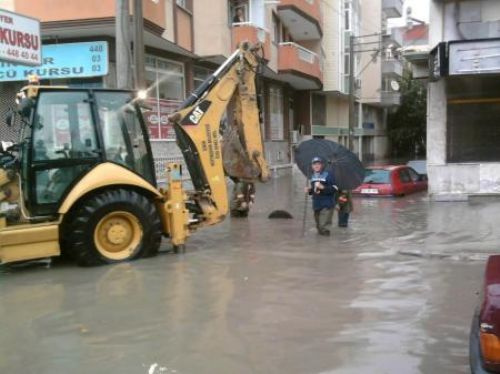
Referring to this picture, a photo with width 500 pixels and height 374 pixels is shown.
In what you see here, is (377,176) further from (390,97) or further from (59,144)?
(390,97)

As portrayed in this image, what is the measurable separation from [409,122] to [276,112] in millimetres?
28635

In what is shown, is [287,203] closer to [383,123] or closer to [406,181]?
[406,181]

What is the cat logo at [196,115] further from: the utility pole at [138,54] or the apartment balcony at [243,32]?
the apartment balcony at [243,32]

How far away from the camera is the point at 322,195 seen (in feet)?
38.9

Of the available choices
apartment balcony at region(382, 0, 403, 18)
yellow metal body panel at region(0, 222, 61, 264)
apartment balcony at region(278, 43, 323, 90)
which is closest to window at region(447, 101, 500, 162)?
yellow metal body panel at region(0, 222, 61, 264)

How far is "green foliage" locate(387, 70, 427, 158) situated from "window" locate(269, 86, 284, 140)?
23420 millimetres

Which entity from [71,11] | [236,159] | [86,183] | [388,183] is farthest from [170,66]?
[86,183]

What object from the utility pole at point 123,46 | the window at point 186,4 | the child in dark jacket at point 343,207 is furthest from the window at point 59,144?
the window at point 186,4

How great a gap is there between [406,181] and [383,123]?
43096 mm

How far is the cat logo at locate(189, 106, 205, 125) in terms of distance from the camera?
10.4 metres

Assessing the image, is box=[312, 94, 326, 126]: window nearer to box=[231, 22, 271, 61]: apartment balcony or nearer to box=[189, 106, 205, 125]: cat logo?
box=[231, 22, 271, 61]: apartment balcony

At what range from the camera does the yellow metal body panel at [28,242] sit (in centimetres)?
844

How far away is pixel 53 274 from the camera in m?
8.70

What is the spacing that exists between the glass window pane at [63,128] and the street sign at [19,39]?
1230 mm
